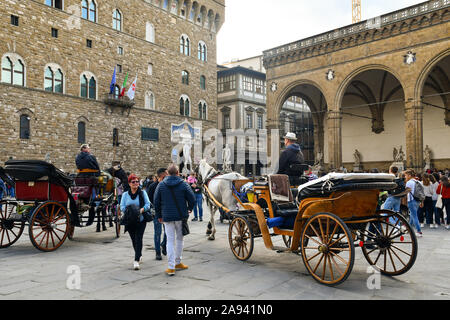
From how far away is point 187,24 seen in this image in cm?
3155

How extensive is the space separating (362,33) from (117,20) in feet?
55.3

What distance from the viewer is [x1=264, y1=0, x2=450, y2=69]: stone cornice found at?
64.0 feet

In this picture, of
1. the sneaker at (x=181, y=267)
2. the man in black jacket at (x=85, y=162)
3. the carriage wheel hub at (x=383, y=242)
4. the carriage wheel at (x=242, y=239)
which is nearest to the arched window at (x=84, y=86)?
the man in black jacket at (x=85, y=162)

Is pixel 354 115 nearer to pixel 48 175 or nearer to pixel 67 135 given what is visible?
pixel 67 135

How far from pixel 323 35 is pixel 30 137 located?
19042mm

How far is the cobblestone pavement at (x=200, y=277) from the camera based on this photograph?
4.18 meters

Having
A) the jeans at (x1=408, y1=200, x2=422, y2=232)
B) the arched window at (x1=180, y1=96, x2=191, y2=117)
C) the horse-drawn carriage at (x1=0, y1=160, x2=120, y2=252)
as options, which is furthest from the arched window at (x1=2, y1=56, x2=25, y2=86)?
the jeans at (x1=408, y1=200, x2=422, y2=232)

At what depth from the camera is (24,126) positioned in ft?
70.3

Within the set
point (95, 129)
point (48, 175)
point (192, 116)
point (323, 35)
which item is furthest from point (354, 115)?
point (48, 175)

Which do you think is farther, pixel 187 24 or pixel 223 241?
pixel 187 24

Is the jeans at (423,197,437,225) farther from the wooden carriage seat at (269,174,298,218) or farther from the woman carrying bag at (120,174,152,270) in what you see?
the woman carrying bag at (120,174,152,270)

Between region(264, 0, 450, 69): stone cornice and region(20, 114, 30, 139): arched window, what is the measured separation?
53.0 feet

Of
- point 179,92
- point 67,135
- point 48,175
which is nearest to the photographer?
point 48,175

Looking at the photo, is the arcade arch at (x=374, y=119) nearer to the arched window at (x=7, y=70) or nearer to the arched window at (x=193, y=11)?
the arched window at (x=193, y=11)
